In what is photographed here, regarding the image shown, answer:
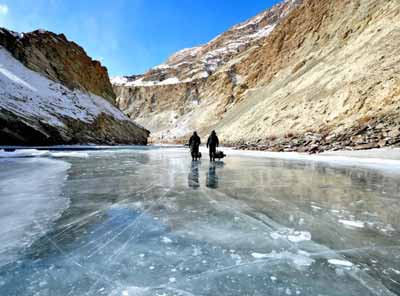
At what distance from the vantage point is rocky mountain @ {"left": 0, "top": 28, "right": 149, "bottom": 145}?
2834 cm

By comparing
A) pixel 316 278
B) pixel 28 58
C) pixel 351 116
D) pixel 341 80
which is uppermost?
pixel 28 58

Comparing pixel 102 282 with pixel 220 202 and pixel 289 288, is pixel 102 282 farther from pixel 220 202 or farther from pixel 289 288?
pixel 220 202

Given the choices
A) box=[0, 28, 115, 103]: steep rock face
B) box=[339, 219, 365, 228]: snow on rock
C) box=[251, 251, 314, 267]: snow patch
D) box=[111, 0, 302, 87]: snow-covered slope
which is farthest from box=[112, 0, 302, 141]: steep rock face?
box=[251, 251, 314, 267]: snow patch

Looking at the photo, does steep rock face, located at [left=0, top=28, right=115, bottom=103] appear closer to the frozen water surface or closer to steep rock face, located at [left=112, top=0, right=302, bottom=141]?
steep rock face, located at [left=112, top=0, right=302, bottom=141]

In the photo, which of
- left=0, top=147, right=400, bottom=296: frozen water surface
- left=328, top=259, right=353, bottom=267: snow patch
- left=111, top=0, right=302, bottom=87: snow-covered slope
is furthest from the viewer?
left=111, top=0, right=302, bottom=87: snow-covered slope

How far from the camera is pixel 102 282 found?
91.8 inches

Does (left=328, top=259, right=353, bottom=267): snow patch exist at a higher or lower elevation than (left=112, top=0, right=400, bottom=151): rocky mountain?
lower

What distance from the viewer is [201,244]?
317 centimetres

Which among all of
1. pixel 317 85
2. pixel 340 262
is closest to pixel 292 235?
pixel 340 262

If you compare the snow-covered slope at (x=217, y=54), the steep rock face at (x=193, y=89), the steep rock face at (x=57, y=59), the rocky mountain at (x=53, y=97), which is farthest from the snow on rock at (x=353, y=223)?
the snow-covered slope at (x=217, y=54)

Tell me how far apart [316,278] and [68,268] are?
2262mm

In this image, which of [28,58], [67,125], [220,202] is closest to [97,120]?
[67,125]

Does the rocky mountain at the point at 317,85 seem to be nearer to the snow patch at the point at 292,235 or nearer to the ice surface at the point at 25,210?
the snow patch at the point at 292,235

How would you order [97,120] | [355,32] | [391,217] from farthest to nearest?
[97,120] → [355,32] → [391,217]
